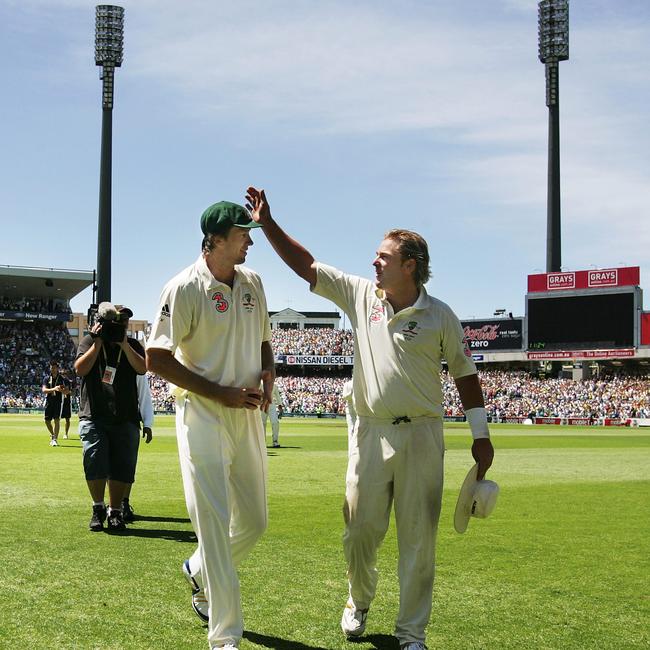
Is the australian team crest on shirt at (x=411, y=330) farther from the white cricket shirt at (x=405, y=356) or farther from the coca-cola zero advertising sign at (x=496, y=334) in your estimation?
the coca-cola zero advertising sign at (x=496, y=334)

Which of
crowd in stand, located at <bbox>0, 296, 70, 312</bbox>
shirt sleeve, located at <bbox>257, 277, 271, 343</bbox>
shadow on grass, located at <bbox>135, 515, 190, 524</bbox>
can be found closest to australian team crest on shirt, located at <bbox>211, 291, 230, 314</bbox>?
shirt sleeve, located at <bbox>257, 277, 271, 343</bbox>

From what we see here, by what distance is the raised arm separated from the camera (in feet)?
19.0

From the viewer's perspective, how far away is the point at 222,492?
5.16 meters

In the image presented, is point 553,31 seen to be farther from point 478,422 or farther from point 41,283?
point 478,422

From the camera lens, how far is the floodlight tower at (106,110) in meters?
79.8

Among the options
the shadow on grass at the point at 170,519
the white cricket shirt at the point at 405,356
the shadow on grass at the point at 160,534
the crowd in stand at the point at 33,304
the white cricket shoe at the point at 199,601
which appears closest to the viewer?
the white cricket shirt at the point at 405,356

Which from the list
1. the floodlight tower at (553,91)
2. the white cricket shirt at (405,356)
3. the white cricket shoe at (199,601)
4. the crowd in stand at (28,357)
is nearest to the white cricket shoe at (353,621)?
the white cricket shoe at (199,601)

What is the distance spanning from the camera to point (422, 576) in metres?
5.36

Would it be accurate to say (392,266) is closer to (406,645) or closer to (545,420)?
(406,645)

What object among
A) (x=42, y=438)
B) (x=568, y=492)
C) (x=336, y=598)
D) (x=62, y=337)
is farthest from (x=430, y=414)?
(x=62, y=337)

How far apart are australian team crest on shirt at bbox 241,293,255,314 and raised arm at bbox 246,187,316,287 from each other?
1.63 feet

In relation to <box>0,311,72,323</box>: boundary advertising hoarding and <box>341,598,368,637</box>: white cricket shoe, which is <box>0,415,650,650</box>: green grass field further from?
<box>0,311,72,323</box>: boundary advertising hoarding

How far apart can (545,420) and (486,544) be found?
5522 centimetres

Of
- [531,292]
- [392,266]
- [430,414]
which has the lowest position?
[430,414]
